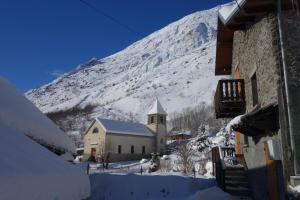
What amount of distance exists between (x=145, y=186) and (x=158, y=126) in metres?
40.4

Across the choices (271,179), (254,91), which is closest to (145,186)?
(254,91)

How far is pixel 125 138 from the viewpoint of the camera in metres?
55.6

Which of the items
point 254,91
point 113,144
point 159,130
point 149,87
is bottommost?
point 254,91

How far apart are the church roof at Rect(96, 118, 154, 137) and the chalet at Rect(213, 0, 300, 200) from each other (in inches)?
1588

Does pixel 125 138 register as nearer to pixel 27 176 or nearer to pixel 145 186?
pixel 145 186

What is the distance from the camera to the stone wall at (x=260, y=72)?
1073 cm

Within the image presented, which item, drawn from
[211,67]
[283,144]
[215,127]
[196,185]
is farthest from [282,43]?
[211,67]

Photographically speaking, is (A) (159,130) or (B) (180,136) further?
(B) (180,136)

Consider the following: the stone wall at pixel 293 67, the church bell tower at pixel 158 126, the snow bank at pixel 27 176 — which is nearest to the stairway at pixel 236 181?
the stone wall at pixel 293 67

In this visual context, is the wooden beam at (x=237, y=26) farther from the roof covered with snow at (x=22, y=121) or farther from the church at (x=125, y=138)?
the church at (x=125, y=138)

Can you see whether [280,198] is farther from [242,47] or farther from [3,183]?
[3,183]

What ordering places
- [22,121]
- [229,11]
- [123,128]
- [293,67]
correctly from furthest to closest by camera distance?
[123,128] → [229,11] → [293,67] → [22,121]

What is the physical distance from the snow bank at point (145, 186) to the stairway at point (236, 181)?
3250mm

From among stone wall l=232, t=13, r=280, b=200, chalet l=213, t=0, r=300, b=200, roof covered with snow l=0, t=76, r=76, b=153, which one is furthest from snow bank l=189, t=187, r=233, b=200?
roof covered with snow l=0, t=76, r=76, b=153
